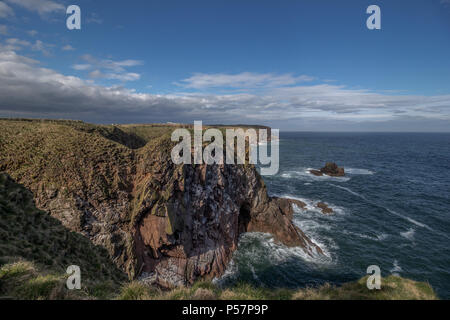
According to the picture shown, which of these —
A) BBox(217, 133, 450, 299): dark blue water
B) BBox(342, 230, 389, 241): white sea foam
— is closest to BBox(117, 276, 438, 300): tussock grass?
BBox(217, 133, 450, 299): dark blue water

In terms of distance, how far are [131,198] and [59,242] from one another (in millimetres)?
7298

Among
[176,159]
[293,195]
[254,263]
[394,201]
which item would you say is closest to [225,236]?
[254,263]

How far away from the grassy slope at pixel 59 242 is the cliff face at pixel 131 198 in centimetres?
14

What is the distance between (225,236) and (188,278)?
27.8 feet

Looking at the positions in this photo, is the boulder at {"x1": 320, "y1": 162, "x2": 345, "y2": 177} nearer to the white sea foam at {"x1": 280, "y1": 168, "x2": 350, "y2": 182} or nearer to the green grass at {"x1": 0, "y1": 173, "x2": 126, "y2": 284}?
the white sea foam at {"x1": 280, "y1": 168, "x2": 350, "y2": 182}

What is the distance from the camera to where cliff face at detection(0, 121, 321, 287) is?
1877 cm

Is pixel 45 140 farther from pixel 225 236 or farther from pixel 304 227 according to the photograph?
pixel 304 227

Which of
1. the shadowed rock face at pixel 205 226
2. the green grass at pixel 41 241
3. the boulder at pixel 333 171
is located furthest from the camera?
the boulder at pixel 333 171

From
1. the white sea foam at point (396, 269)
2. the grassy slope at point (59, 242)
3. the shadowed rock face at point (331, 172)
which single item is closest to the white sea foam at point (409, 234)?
the white sea foam at point (396, 269)

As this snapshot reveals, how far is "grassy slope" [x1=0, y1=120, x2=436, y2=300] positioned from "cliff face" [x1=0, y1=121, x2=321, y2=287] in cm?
14

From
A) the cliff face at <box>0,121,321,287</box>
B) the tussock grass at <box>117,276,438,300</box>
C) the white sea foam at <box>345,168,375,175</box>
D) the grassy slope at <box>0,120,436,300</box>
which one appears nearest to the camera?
the tussock grass at <box>117,276,438,300</box>

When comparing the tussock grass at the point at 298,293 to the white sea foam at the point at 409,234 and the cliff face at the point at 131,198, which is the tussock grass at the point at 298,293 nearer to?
the cliff face at the point at 131,198

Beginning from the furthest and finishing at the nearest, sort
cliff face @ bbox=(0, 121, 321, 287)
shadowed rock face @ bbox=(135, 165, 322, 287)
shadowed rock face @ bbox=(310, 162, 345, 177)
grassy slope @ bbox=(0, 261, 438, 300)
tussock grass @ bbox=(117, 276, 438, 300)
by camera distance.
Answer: shadowed rock face @ bbox=(310, 162, 345, 177)
shadowed rock face @ bbox=(135, 165, 322, 287)
cliff face @ bbox=(0, 121, 321, 287)
tussock grass @ bbox=(117, 276, 438, 300)
grassy slope @ bbox=(0, 261, 438, 300)

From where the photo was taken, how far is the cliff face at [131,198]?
61.6 ft
